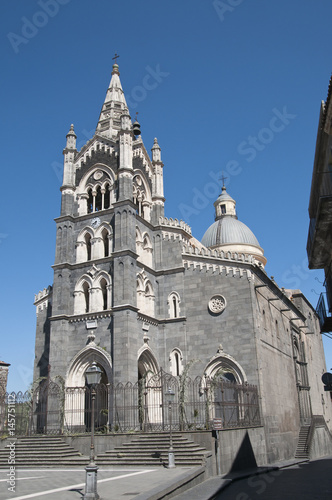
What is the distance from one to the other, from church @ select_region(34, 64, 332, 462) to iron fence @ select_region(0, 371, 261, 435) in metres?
0.82

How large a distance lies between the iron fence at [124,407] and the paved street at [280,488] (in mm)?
4623

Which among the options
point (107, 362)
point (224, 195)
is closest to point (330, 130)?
point (107, 362)

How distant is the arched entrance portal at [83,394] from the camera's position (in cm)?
2943

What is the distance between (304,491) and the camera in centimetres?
1625

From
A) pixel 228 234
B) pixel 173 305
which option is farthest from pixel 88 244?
pixel 228 234

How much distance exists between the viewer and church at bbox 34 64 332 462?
30.3m

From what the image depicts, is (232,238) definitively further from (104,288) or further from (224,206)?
(104,288)

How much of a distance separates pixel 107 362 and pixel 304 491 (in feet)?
52.8

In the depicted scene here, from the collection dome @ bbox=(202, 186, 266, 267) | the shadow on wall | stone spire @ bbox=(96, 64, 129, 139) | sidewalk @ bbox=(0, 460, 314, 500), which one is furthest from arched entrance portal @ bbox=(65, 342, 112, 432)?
dome @ bbox=(202, 186, 266, 267)

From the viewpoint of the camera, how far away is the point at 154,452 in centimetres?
2134

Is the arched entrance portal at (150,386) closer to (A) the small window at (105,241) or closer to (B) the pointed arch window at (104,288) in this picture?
(B) the pointed arch window at (104,288)

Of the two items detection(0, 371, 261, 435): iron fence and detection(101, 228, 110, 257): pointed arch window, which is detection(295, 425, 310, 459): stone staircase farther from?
detection(101, 228, 110, 257): pointed arch window

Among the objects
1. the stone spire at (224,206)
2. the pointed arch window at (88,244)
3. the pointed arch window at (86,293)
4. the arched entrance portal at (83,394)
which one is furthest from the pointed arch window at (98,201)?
the stone spire at (224,206)

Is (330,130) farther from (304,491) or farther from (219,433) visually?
(219,433)
